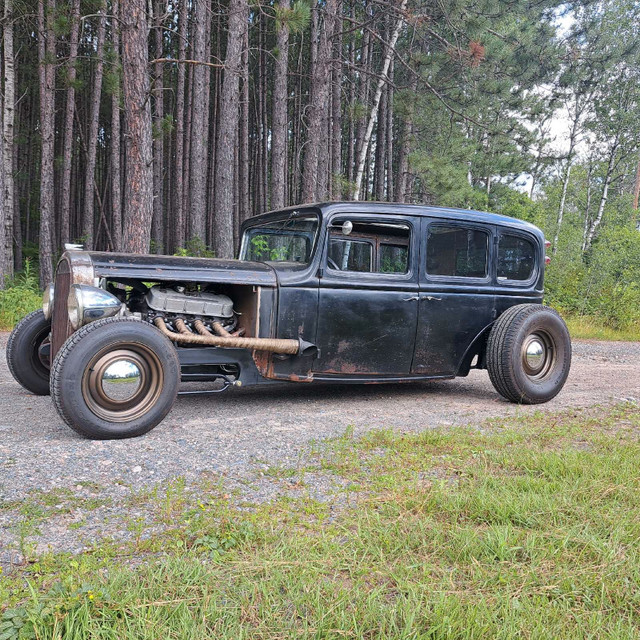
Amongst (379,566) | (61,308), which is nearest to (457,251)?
(61,308)

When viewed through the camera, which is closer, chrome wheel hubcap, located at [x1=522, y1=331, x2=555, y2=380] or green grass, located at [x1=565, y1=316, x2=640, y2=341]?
chrome wheel hubcap, located at [x1=522, y1=331, x2=555, y2=380]

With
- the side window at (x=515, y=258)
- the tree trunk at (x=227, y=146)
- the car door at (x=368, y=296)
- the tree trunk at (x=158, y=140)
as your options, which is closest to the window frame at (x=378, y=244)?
the car door at (x=368, y=296)

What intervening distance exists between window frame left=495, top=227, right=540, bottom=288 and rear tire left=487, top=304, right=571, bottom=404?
1.12ft

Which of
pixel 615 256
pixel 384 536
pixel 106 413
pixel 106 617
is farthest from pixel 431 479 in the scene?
pixel 615 256

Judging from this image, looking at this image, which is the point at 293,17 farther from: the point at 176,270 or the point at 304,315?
the point at 176,270

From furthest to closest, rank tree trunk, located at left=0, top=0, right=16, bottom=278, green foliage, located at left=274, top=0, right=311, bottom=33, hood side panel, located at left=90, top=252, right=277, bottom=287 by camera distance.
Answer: tree trunk, located at left=0, top=0, right=16, bottom=278
green foliage, located at left=274, top=0, right=311, bottom=33
hood side panel, located at left=90, top=252, right=277, bottom=287

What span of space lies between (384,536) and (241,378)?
253 cm

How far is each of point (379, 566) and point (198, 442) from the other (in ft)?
6.37

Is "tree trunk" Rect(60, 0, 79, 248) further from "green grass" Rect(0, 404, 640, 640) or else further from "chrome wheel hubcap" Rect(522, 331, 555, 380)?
"green grass" Rect(0, 404, 640, 640)

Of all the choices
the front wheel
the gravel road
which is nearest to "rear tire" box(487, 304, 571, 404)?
the gravel road

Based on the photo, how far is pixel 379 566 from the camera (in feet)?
7.16

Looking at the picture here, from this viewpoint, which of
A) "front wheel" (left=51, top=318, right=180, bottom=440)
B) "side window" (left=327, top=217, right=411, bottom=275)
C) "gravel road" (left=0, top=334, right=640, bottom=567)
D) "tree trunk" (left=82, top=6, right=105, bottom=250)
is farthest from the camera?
"tree trunk" (left=82, top=6, right=105, bottom=250)

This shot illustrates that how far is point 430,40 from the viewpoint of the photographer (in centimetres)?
2025

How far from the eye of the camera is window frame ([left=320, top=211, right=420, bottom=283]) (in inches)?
197
